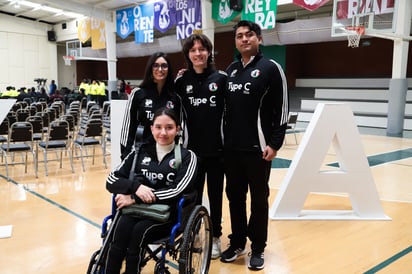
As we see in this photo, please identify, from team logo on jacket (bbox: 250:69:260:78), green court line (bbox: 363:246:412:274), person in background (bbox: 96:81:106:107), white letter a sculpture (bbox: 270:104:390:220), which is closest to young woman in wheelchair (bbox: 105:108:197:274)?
team logo on jacket (bbox: 250:69:260:78)

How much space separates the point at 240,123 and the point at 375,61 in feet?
45.4

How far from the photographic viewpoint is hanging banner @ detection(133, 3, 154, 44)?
13.0 metres

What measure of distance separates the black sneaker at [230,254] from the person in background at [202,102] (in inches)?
21.7

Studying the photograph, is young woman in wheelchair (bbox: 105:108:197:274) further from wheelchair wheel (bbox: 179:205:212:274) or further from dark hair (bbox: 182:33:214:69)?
dark hair (bbox: 182:33:214:69)

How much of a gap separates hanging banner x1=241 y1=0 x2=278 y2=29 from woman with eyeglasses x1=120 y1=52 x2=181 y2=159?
7.78 m

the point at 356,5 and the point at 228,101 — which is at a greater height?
the point at 356,5

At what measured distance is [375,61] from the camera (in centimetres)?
1464

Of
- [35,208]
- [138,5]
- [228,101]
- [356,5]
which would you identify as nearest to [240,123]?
[228,101]

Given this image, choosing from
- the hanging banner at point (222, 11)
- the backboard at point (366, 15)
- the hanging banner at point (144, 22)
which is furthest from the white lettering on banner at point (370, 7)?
the hanging banner at point (144, 22)

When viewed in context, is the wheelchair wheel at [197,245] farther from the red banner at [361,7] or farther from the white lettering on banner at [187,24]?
the white lettering on banner at [187,24]

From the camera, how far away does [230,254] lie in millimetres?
2754

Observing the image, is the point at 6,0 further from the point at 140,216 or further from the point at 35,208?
the point at 140,216

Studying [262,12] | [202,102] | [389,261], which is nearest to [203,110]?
[202,102]

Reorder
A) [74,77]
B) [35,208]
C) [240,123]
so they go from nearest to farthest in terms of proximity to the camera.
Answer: [240,123]
[35,208]
[74,77]
